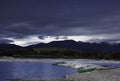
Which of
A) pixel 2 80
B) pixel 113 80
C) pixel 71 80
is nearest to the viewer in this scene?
pixel 113 80

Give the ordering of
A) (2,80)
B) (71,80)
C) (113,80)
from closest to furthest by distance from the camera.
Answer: (113,80), (71,80), (2,80)

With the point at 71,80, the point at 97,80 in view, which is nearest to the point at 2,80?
the point at 71,80

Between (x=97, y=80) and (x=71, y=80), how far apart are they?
513cm

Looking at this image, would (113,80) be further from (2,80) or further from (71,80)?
(2,80)

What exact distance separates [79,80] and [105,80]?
452cm

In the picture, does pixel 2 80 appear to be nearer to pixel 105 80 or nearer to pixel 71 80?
pixel 71 80

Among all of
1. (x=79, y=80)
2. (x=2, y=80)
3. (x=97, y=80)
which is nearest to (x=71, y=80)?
(x=79, y=80)

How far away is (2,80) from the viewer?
2183 inches

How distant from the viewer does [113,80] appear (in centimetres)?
4709

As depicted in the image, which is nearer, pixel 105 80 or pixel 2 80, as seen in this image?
pixel 105 80

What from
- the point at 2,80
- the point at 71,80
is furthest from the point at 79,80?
the point at 2,80

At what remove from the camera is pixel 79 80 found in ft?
163

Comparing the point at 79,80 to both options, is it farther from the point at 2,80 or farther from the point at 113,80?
the point at 2,80

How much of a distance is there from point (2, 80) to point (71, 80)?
13.7 m
